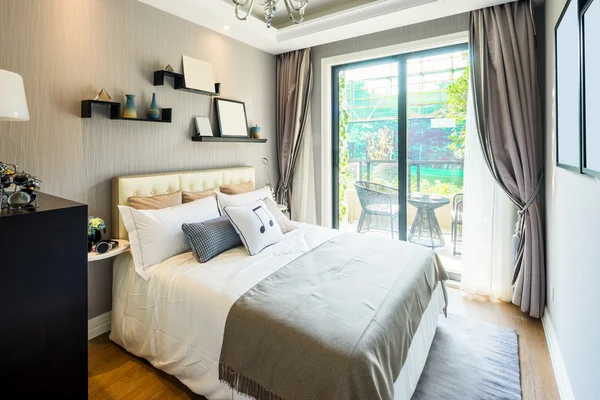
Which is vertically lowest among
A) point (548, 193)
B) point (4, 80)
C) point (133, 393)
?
point (133, 393)

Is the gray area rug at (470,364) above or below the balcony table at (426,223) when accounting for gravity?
below

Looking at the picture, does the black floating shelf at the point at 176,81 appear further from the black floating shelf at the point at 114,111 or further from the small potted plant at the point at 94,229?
the small potted plant at the point at 94,229

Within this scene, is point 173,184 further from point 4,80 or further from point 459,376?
point 459,376

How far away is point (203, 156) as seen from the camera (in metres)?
3.34

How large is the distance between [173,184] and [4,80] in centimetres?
142

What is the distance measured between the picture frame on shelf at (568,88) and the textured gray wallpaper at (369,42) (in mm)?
1204

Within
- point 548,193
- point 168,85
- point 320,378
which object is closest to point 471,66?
point 548,193

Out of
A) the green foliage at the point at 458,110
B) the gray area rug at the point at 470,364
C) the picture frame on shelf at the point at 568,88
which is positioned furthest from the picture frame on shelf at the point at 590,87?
the green foliage at the point at 458,110

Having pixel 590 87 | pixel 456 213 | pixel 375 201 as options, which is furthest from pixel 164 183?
pixel 456 213

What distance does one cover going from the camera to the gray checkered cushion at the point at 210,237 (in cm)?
230

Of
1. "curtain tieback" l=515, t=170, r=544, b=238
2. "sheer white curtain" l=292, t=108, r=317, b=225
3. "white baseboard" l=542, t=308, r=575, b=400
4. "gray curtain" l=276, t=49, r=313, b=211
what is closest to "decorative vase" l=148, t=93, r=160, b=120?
"gray curtain" l=276, t=49, r=313, b=211

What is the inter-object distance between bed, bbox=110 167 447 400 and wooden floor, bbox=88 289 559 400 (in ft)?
0.28

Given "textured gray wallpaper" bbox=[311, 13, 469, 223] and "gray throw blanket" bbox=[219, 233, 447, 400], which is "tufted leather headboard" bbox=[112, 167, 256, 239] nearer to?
"textured gray wallpaper" bbox=[311, 13, 469, 223]

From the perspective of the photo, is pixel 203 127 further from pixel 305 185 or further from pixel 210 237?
pixel 305 185
